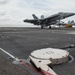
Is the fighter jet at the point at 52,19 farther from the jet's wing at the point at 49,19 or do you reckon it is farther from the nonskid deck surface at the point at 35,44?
the nonskid deck surface at the point at 35,44

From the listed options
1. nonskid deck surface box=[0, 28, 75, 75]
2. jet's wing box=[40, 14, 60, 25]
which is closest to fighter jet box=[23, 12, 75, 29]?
jet's wing box=[40, 14, 60, 25]

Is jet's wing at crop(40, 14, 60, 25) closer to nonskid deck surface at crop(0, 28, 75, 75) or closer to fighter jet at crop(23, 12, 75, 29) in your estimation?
fighter jet at crop(23, 12, 75, 29)

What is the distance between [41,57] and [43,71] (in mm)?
2184

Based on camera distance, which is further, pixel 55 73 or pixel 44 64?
pixel 44 64

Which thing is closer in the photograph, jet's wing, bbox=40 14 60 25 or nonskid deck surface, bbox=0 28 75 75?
nonskid deck surface, bbox=0 28 75 75

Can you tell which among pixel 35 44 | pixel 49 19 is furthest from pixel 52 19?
pixel 35 44

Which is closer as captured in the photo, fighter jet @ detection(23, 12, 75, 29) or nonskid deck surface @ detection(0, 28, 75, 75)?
nonskid deck surface @ detection(0, 28, 75, 75)

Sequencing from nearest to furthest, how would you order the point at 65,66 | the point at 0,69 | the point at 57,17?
the point at 0,69
the point at 65,66
the point at 57,17

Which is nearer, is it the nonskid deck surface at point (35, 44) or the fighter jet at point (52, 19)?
the nonskid deck surface at point (35, 44)

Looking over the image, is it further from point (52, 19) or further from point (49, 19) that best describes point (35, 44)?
point (49, 19)

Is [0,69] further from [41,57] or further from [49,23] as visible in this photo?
[49,23]

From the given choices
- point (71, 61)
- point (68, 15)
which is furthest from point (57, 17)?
point (71, 61)

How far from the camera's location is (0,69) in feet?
26.0

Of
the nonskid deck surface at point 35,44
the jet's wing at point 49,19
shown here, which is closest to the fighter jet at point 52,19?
the jet's wing at point 49,19
